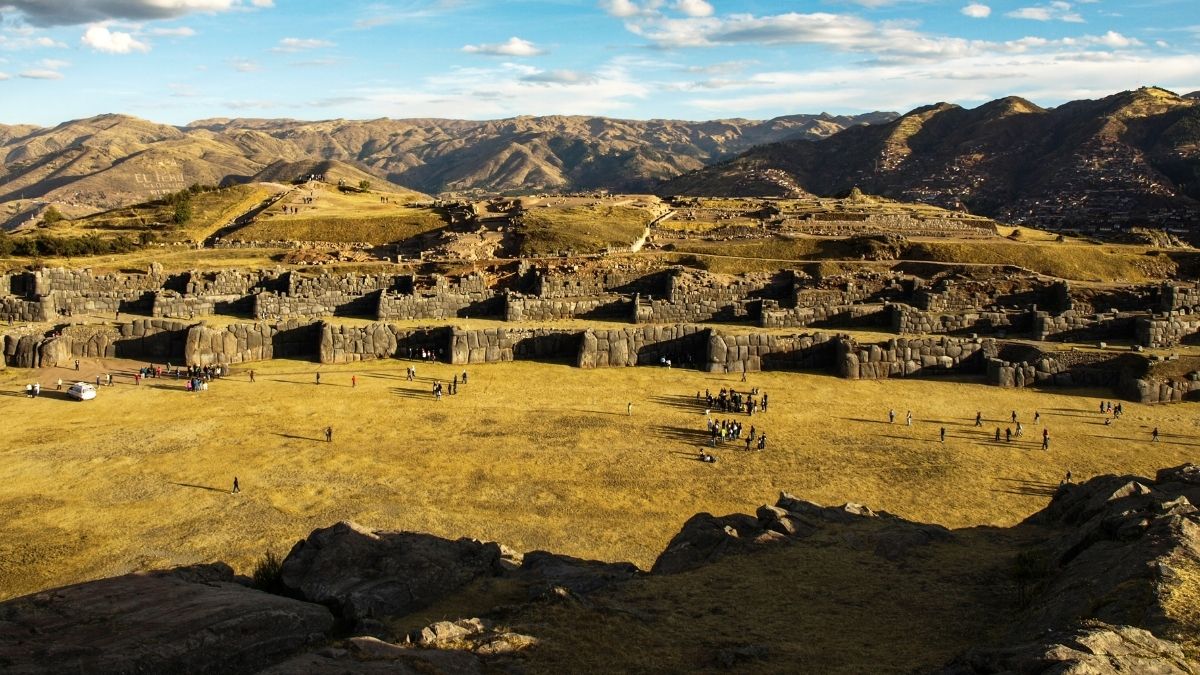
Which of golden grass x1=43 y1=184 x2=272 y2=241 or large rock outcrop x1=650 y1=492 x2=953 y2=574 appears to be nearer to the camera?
large rock outcrop x1=650 y1=492 x2=953 y2=574

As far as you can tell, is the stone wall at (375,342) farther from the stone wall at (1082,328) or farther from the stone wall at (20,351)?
the stone wall at (1082,328)

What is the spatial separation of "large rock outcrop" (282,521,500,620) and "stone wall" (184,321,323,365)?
32587 mm

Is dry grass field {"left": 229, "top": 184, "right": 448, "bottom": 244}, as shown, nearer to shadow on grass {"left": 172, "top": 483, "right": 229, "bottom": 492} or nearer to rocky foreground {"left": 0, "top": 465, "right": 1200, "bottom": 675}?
shadow on grass {"left": 172, "top": 483, "right": 229, "bottom": 492}

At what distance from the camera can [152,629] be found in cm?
1269

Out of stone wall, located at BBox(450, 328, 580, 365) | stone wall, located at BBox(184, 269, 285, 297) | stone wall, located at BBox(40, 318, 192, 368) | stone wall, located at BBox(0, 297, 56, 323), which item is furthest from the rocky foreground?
stone wall, located at BBox(184, 269, 285, 297)

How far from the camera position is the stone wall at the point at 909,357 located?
151ft

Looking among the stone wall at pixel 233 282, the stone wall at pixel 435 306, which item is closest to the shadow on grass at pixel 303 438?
the stone wall at pixel 435 306

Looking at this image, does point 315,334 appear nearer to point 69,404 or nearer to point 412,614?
point 69,404

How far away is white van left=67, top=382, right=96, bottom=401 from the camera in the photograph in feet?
130

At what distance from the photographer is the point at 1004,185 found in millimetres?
136625

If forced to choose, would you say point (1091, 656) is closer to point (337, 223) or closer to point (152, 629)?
point (152, 629)

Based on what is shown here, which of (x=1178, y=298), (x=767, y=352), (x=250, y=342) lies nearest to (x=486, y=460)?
(x=767, y=352)

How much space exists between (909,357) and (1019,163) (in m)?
116

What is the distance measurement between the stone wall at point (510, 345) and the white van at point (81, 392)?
18209mm
